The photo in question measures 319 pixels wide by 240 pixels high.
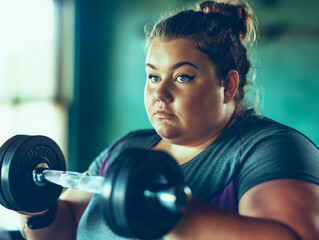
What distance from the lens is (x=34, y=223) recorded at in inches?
41.4

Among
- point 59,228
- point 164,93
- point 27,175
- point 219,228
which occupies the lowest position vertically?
point 59,228

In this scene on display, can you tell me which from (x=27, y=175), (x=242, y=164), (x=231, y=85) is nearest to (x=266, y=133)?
(x=242, y=164)

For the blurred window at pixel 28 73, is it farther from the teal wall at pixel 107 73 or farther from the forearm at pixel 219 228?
the forearm at pixel 219 228

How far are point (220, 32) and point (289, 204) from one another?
518mm

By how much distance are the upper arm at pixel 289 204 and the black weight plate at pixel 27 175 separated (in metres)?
0.58

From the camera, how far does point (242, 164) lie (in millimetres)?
803

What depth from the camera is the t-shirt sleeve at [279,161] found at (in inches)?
27.2

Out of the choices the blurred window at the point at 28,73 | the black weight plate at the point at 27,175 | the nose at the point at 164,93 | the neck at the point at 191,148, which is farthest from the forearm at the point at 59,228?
the blurred window at the point at 28,73

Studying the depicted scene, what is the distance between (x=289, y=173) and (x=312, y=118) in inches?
83.3

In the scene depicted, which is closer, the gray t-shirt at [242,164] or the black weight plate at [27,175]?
the gray t-shirt at [242,164]

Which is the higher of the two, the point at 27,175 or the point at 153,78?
the point at 153,78

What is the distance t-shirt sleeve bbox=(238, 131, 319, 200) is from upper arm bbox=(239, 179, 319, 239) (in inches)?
0.7

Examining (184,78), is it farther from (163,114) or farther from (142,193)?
(142,193)

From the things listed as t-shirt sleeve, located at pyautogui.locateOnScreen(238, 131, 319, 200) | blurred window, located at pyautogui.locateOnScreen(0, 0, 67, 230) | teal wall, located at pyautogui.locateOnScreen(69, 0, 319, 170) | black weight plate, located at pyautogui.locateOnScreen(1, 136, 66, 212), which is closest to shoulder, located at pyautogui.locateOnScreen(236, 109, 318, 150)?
t-shirt sleeve, located at pyautogui.locateOnScreen(238, 131, 319, 200)
